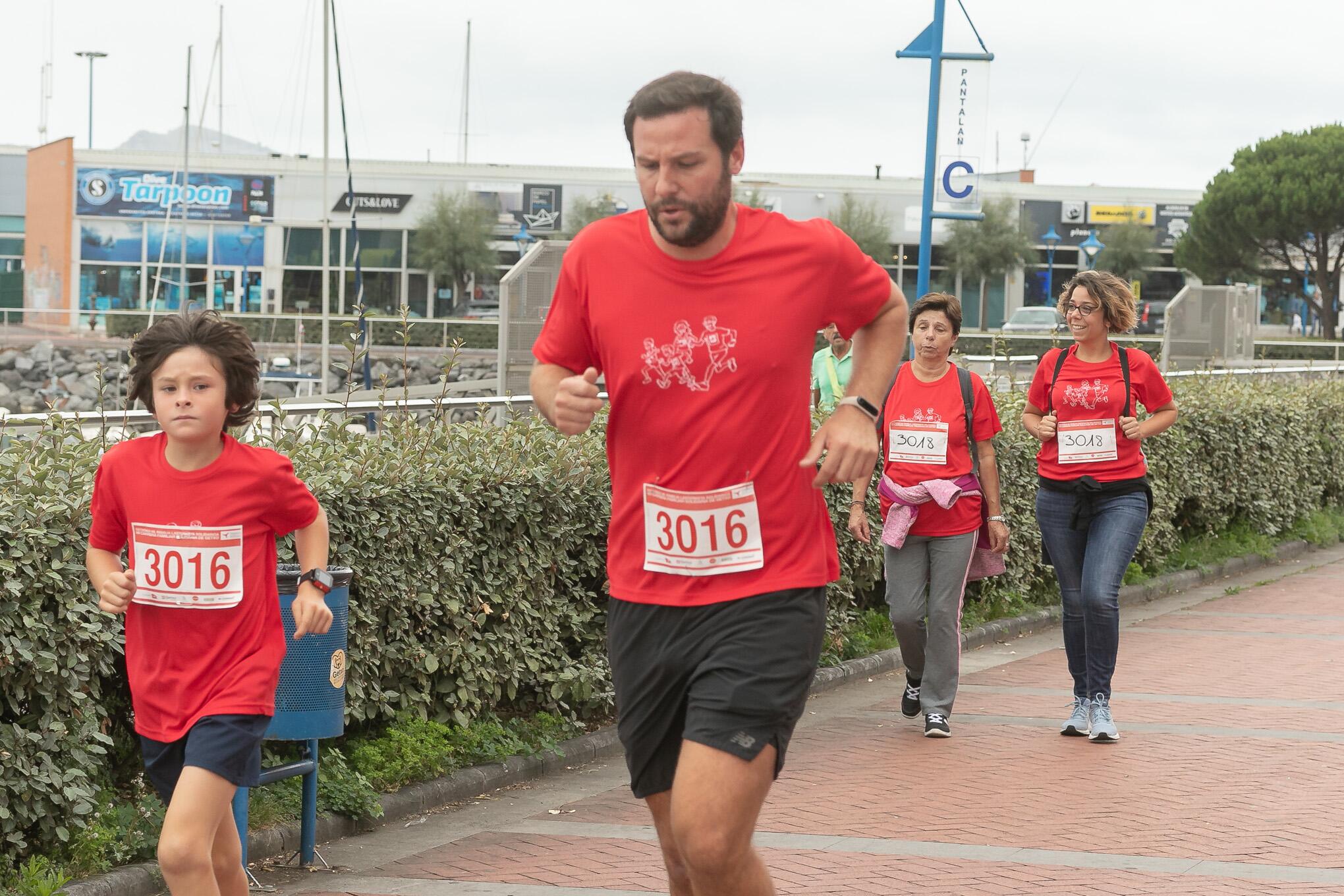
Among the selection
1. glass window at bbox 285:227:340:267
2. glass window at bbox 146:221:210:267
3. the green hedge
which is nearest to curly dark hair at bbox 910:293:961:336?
the green hedge

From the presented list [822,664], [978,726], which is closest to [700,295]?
[978,726]

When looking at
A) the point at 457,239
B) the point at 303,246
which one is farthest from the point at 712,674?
the point at 303,246

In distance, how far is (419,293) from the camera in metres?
60.4

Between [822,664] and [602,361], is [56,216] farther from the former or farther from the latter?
[602,361]

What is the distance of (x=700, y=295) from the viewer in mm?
3688

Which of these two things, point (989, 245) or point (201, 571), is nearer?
point (201, 571)

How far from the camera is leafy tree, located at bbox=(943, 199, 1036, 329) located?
198 ft

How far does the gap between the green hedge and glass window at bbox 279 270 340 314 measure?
48.5m

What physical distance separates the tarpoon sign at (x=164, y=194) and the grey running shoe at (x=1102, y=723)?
53.2 m

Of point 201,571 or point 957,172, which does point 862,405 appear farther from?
point 957,172

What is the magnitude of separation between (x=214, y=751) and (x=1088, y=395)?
5110 millimetres

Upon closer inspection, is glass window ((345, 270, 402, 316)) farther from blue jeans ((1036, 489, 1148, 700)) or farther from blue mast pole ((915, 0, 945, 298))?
blue jeans ((1036, 489, 1148, 700))

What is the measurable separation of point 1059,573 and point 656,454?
15.5 feet

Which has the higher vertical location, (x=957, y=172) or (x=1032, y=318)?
(x=957, y=172)
